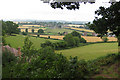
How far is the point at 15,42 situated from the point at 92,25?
216 inches

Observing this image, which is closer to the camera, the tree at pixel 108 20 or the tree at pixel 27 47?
the tree at pixel 108 20

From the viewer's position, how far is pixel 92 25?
4.35m

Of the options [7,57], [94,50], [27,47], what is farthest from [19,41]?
[94,50]

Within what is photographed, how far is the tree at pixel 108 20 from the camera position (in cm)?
395

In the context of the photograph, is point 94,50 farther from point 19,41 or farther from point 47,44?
point 19,41

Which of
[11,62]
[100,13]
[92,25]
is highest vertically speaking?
[100,13]

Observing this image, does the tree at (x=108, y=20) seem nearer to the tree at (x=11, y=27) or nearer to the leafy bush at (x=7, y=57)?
the leafy bush at (x=7, y=57)

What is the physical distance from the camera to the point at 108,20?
409 centimetres

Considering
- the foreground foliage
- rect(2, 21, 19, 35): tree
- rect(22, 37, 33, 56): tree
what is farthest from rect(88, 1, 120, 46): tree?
rect(2, 21, 19, 35): tree

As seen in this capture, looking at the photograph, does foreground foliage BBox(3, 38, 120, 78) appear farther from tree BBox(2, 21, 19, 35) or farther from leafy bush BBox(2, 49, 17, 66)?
tree BBox(2, 21, 19, 35)

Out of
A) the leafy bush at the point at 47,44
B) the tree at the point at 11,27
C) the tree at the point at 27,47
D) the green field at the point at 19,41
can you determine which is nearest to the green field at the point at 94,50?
the leafy bush at the point at 47,44

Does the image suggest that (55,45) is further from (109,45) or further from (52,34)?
(109,45)

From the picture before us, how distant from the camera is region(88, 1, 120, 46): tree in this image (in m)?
3.95

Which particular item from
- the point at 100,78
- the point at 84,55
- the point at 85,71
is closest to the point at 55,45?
the point at 84,55
